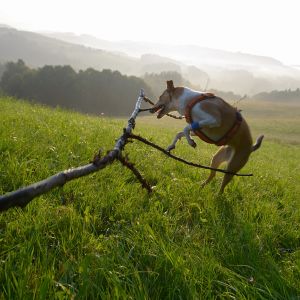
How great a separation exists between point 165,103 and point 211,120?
104cm

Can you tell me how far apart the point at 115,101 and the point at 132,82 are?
7126 mm

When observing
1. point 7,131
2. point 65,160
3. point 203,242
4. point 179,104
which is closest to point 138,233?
point 203,242

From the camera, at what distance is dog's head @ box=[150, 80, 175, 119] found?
547 cm

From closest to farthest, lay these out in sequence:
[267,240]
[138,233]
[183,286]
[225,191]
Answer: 1. [183,286]
2. [138,233]
3. [267,240]
4. [225,191]

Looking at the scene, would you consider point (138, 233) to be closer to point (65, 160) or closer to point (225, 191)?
point (65, 160)

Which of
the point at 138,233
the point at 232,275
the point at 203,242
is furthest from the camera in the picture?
the point at 203,242

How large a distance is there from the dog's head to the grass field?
941mm

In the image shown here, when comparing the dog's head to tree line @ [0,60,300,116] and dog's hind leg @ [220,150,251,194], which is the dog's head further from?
tree line @ [0,60,300,116]

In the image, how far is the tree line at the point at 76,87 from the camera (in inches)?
3248

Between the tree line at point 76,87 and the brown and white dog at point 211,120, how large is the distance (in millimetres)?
76160

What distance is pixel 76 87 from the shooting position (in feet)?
278

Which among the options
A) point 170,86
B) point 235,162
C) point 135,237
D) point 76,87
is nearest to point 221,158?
point 235,162

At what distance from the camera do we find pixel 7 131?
19.0 feet

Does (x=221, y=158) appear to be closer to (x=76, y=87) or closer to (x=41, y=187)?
(x=41, y=187)
